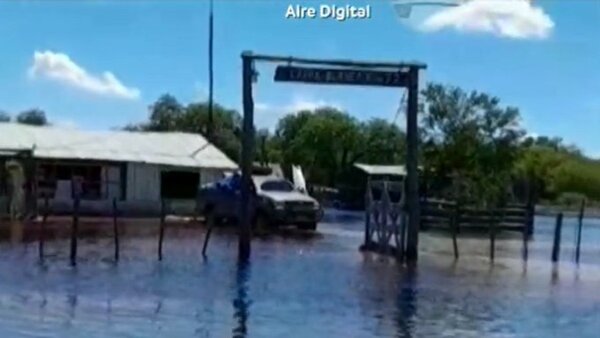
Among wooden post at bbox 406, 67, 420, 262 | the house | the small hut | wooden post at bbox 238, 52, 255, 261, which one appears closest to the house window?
the house

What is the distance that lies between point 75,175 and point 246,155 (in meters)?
27.2

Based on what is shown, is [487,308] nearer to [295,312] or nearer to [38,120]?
[295,312]

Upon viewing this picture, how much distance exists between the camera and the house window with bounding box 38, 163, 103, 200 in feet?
189

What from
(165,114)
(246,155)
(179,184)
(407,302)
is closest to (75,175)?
(179,184)

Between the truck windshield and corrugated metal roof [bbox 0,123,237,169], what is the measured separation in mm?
12198

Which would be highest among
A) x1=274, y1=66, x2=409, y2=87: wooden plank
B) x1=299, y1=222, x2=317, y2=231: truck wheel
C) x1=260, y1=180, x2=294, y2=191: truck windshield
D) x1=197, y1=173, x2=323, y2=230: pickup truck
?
x1=274, y1=66, x2=409, y2=87: wooden plank

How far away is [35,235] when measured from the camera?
129ft

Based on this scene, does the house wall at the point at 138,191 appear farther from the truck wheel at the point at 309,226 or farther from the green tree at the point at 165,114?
the green tree at the point at 165,114

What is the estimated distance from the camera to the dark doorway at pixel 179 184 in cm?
6034

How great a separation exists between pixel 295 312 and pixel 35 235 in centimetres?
2007

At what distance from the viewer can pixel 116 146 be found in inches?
2368

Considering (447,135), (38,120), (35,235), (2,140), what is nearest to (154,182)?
(2,140)

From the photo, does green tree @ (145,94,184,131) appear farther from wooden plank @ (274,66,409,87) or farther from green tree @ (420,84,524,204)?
wooden plank @ (274,66,409,87)

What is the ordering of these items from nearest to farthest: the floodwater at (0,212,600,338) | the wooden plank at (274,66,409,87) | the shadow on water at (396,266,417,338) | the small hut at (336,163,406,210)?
the floodwater at (0,212,600,338) → the shadow on water at (396,266,417,338) → the wooden plank at (274,66,409,87) → the small hut at (336,163,406,210)
